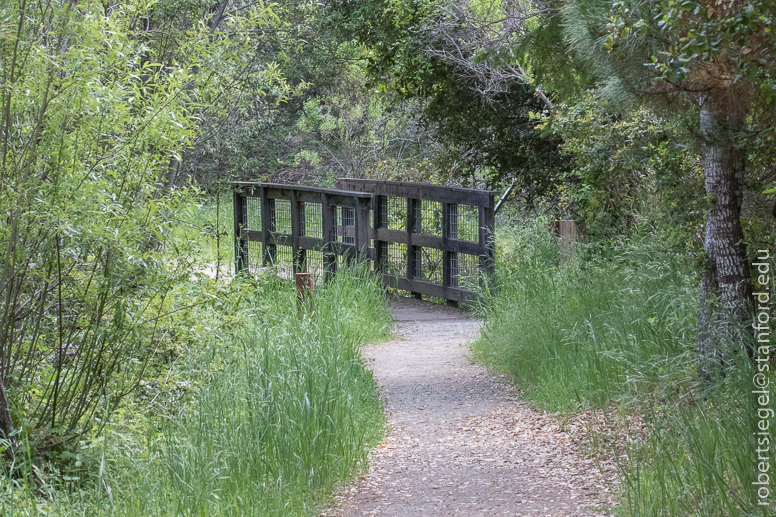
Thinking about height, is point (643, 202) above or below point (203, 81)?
below

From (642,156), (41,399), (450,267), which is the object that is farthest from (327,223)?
(41,399)

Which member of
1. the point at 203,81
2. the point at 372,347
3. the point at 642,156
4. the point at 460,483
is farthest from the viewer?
the point at 372,347

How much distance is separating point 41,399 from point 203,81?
7.02ft

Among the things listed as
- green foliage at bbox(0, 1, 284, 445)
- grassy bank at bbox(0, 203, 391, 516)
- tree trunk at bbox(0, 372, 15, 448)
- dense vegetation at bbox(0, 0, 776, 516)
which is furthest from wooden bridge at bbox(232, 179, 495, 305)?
tree trunk at bbox(0, 372, 15, 448)

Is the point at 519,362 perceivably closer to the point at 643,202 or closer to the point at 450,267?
the point at 643,202

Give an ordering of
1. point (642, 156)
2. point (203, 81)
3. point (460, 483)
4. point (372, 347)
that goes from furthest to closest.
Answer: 1. point (372, 347)
2. point (642, 156)
3. point (203, 81)
4. point (460, 483)

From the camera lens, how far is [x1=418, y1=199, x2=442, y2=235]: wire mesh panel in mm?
10594

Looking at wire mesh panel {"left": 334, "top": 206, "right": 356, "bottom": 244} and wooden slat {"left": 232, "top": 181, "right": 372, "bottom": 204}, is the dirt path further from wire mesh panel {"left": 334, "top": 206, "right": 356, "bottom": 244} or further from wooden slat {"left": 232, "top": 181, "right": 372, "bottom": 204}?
wooden slat {"left": 232, "top": 181, "right": 372, "bottom": 204}

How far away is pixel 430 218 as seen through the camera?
10.8 meters

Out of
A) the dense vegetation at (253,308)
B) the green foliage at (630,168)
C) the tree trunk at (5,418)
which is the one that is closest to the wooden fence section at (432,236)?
the green foliage at (630,168)

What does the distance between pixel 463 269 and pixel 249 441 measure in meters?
6.78

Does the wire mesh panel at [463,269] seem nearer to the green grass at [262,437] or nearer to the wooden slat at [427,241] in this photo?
the wooden slat at [427,241]

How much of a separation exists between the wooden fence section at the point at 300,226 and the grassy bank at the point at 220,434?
403 centimetres

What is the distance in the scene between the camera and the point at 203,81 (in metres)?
4.61
